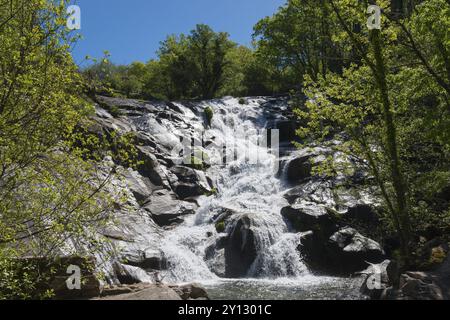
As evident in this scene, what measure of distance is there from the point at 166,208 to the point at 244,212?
5.50 m

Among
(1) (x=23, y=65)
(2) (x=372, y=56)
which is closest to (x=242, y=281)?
(2) (x=372, y=56)

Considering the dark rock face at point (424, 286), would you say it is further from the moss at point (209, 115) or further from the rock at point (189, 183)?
the moss at point (209, 115)

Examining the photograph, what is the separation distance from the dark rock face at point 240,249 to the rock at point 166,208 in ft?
15.3

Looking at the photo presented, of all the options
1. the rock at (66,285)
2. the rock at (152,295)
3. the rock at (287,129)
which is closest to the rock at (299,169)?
the rock at (287,129)

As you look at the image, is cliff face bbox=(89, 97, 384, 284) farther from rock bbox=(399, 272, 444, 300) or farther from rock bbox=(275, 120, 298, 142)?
rock bbox=(399, 272, 444, 300)

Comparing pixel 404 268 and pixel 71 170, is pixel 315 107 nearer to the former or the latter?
pixel 404 268

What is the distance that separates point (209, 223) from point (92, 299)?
13274mm

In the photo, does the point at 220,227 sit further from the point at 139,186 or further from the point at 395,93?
the point at 395,93

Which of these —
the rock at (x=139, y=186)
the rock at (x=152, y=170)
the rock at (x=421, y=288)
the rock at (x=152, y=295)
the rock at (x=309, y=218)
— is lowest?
the rock at (x=152, y=295)

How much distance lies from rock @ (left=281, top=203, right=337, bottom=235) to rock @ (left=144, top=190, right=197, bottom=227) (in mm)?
6641

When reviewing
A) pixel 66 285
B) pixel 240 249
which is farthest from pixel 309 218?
pixel 66 285

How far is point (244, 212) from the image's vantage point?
2403 cm

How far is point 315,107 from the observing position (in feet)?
47.0

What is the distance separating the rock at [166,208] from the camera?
2541 centimetres
